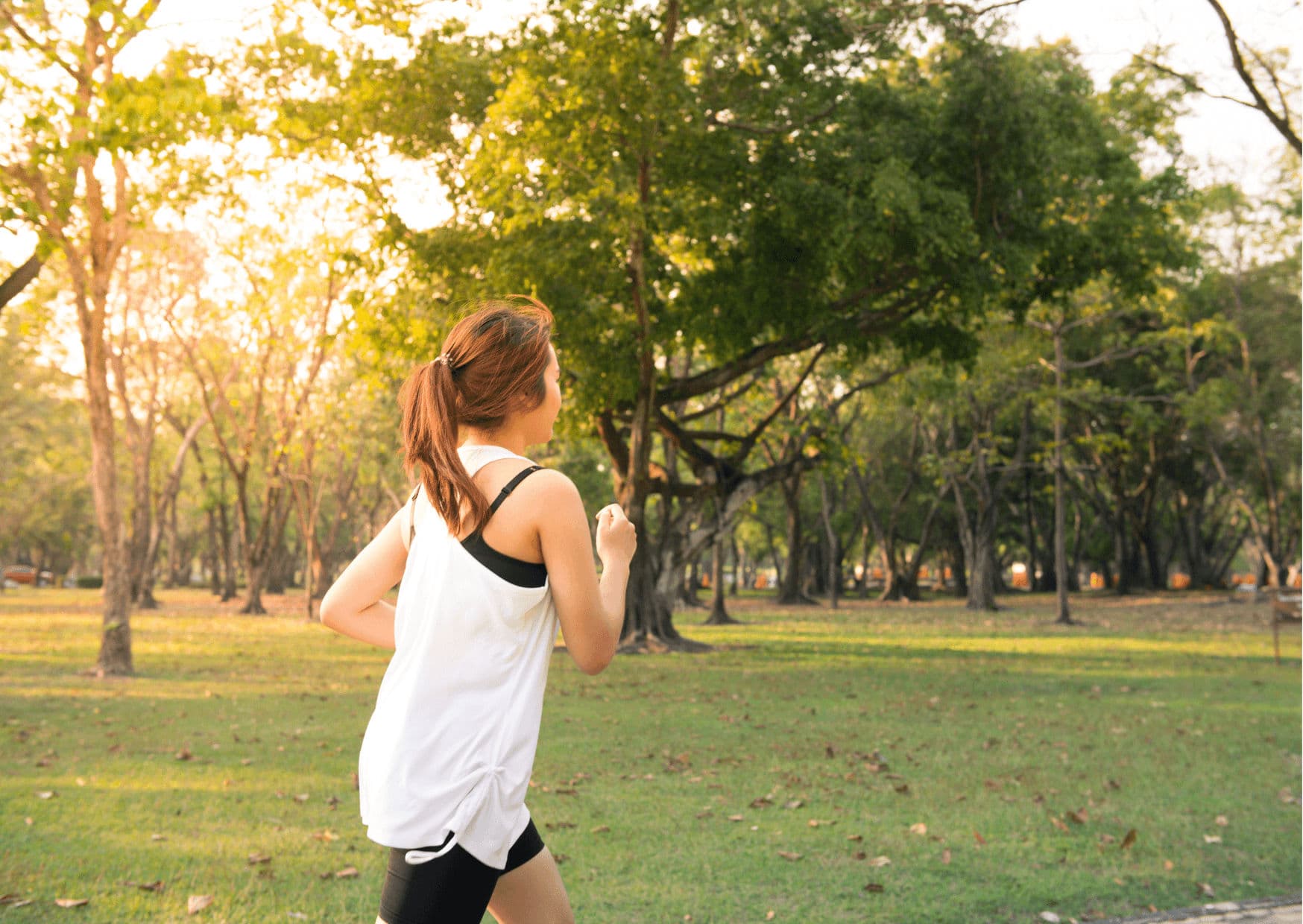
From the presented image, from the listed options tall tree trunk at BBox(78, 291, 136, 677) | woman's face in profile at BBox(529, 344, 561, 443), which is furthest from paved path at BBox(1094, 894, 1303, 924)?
tall tree trunk at BBox(78, 291, 136, 677)

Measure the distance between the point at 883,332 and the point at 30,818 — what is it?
16081 millimetres

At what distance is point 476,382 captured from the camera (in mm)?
2555

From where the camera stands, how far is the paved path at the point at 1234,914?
5410 millimetres

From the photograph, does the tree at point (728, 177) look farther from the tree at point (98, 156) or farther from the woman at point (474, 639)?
the woman at point (474, 639)

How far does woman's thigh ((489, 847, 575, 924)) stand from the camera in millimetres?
2564

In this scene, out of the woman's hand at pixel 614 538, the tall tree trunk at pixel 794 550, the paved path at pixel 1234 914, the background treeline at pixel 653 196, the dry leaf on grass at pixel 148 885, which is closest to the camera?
the woman's hand at pixel 614 538

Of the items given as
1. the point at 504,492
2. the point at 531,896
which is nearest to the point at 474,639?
the point at 504,492

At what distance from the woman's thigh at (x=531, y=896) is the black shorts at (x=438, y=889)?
0.51 ft

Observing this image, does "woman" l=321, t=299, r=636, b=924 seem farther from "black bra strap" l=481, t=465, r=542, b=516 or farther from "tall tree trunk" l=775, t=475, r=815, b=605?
"tall tree trunk" l=775, t=475, r=815, b=605

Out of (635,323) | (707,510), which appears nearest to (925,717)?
(635,323)

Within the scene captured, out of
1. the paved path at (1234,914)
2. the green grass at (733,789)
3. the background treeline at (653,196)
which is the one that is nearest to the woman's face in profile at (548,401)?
the green grass at (733,789)

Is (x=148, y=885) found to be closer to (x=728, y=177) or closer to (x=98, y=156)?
(x=98, y=156)

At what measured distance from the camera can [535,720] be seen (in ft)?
7.99

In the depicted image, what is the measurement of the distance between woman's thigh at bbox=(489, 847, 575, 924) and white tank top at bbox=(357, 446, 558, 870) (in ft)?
0.62
